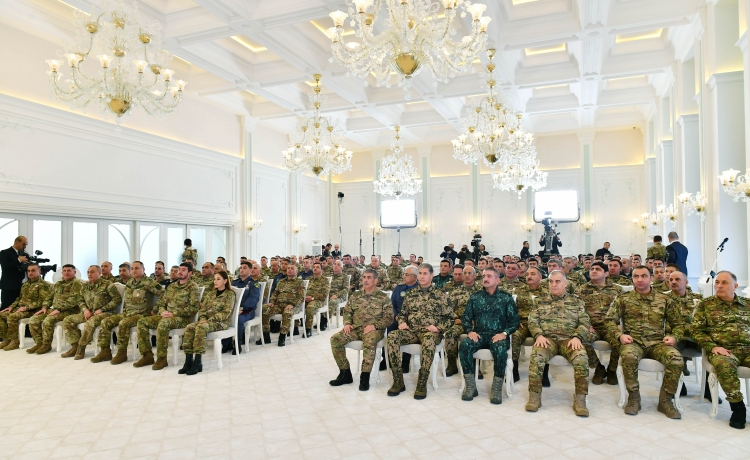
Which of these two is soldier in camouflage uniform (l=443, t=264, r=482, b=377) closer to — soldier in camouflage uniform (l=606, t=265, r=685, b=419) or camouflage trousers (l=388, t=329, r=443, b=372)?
camouflage trousers (l=388, t=329, r=443, b=372)

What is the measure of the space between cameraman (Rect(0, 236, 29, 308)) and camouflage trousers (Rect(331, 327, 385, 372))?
17.6 ft

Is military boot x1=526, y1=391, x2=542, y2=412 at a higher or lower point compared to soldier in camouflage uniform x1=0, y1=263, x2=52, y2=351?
lower

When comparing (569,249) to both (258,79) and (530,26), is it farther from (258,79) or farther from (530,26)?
(258,79)

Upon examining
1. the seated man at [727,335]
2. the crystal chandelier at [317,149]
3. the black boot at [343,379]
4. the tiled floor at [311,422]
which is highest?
the crystal chandelier at [317,149]

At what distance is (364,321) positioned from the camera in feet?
17.2

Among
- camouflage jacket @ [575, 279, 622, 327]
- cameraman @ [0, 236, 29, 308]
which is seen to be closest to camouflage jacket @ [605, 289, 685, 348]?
camouflage jacket @ [575, 279, 622, 327]

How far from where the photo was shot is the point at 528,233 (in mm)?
16641

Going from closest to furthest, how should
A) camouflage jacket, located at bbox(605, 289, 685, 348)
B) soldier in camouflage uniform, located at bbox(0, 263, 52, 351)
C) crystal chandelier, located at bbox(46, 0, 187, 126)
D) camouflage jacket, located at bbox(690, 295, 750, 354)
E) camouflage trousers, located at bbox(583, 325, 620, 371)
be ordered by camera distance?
camouflage jacket, located at bbox(690, 295, 750, 354), camouflage jacket, located at bbox(605, 289, 685, 348), camouflage trousers, located at bbox(583, 325, 620, 371), crystal chandelier, located at bbox(46, 0, 187, 126), soldier in camouflage uniform, located at bbox(0, 263, 52, 351)

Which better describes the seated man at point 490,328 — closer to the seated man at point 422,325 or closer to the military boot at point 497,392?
the military boot at point 497,392

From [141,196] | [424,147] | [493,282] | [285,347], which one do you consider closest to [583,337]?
[493,282]

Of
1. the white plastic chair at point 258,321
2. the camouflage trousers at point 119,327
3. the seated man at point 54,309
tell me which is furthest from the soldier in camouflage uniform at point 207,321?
the seated man at point 54,309

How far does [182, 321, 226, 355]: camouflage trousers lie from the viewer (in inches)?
220

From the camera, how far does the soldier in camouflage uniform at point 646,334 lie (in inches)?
160

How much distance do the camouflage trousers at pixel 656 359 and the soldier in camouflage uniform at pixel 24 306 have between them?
24.0 feet
